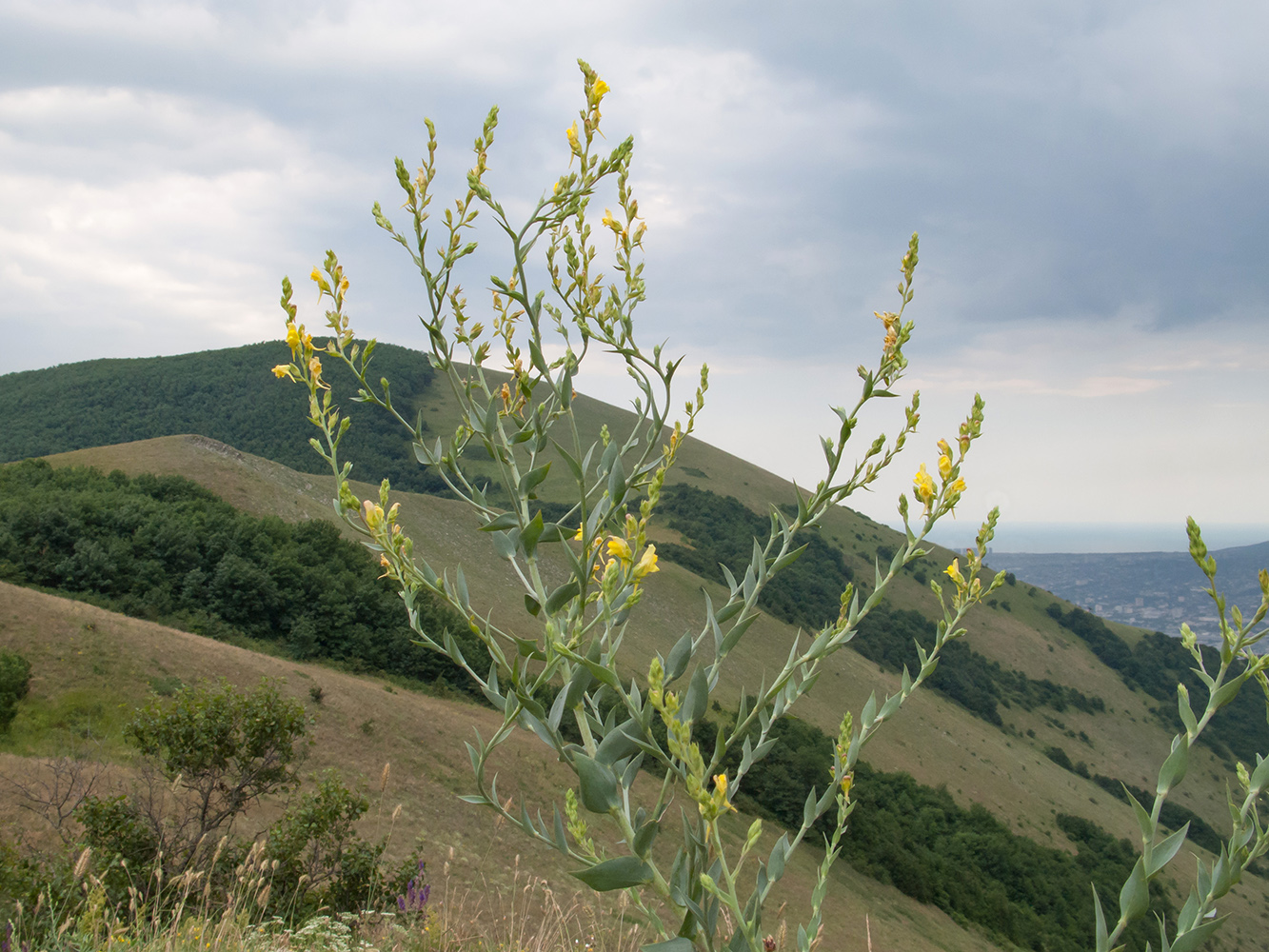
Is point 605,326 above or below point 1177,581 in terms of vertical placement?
above

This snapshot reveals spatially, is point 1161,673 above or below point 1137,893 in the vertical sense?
below

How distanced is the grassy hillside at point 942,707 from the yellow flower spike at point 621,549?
2412 centimetres

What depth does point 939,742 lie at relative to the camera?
43.2 m

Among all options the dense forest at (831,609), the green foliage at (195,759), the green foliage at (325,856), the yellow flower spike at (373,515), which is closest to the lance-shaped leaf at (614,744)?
the yellow flower spike at (373,515)

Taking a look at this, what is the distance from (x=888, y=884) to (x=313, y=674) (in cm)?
2255

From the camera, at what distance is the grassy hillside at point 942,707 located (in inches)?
1265

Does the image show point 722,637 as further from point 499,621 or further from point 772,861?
point 499,621

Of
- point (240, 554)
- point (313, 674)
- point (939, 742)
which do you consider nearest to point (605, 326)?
point (313, 674)

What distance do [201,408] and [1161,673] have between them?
10828cm

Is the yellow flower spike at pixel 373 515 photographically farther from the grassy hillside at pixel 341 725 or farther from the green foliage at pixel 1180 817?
the green foliage at pixel 1180 817

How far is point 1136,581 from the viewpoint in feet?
549

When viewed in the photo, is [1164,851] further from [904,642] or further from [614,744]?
[904,642]

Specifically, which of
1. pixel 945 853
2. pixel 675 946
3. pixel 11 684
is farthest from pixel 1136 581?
pixel 675 946

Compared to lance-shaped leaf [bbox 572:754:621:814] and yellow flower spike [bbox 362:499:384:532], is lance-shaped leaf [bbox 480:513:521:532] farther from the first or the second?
lance-shaped leaf [bbox 572:754:621:814]
